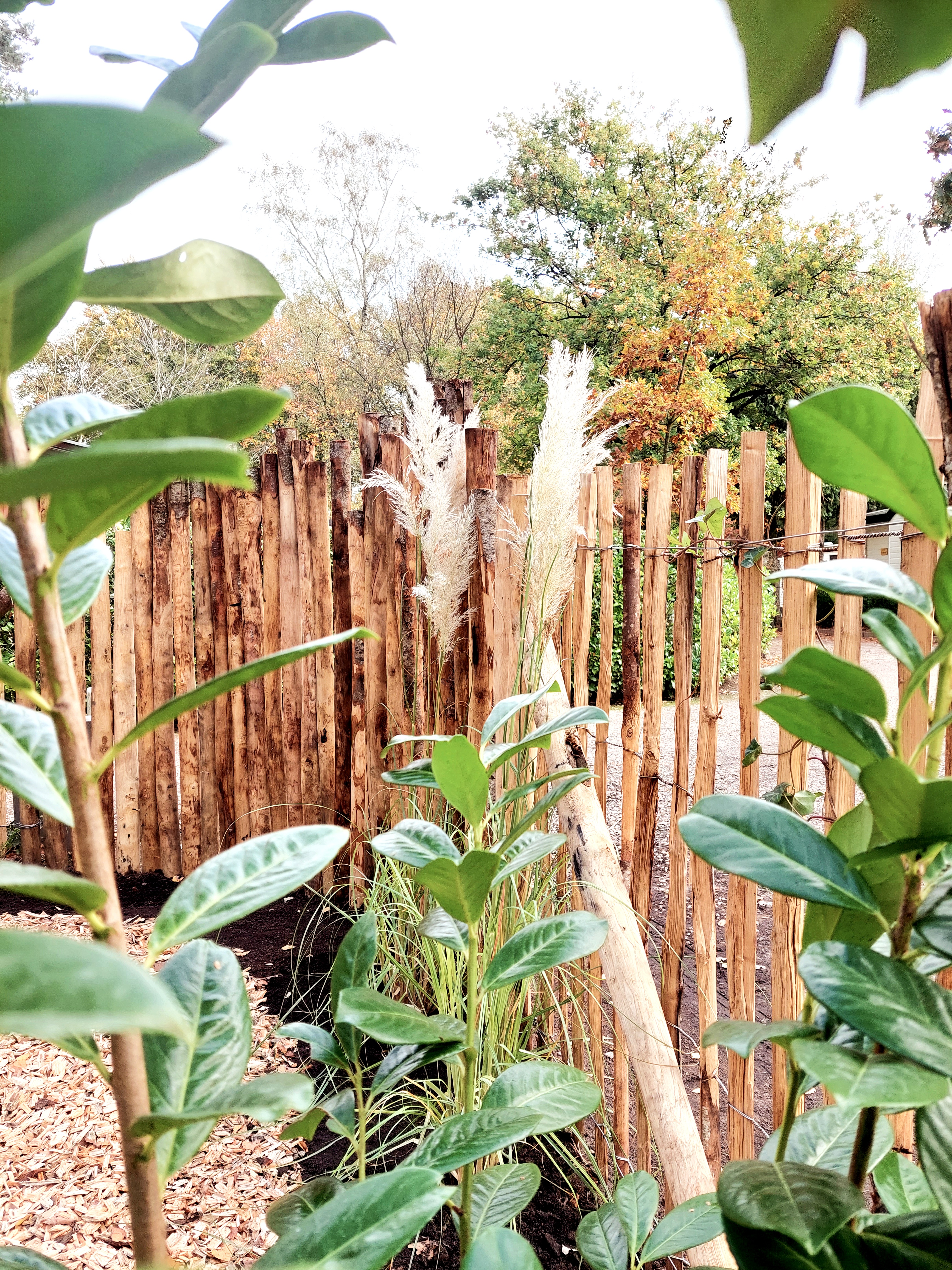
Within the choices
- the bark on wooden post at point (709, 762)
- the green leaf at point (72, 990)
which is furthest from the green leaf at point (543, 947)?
the bark on wooden post at point (709, 762)

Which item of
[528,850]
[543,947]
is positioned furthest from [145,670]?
[543,947]

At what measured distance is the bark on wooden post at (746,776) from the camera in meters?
1.63

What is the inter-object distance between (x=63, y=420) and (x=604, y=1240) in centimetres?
64

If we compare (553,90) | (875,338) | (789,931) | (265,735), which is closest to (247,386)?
(789,931)

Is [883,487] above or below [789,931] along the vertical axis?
above

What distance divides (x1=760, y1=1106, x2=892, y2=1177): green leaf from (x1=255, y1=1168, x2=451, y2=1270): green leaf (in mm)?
245

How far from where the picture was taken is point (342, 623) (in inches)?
129

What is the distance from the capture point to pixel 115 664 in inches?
138

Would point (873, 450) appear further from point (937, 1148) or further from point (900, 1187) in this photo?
point (900, 1187)

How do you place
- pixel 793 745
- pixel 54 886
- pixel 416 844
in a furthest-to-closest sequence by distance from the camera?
pixel 793 745, pixel 416 844, pixel 54 886

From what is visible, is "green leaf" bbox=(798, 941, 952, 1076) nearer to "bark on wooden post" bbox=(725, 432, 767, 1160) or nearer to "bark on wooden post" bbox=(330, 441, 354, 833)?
"bark on wooden post" bbox=(725, 432, 767, 1160)

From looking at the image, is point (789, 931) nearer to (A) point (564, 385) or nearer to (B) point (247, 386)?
(A) point (564, 385)

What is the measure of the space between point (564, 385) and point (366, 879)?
144cm

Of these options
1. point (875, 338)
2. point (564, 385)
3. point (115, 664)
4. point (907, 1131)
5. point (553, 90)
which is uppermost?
point (553, 90)
